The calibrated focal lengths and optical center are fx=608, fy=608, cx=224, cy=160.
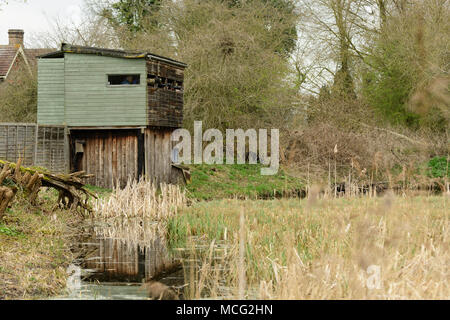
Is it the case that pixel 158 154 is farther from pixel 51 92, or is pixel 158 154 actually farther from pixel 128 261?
pixel 128 261

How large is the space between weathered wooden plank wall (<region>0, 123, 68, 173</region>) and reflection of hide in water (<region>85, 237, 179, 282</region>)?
35.3 ft

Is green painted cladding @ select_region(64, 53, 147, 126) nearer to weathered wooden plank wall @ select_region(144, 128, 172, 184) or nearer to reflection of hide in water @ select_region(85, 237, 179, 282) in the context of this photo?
weathered wooden plank wall @ select_region(144, 128, 172, 184)

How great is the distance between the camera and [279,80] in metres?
30.6

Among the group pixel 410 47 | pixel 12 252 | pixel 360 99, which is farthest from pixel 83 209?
pixel 360 99

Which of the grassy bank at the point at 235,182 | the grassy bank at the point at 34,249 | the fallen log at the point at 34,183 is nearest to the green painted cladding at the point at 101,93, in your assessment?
the grassy bank at the point at 235,182

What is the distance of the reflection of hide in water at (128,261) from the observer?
934cm

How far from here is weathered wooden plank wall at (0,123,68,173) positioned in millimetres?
21781

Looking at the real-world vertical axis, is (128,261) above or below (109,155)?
below

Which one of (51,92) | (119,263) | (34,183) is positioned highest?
(51,92)

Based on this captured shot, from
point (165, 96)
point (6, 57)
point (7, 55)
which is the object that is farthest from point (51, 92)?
point (7, 55)

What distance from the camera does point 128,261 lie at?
34.5 feet

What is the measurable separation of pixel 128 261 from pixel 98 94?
13475 millimetres
